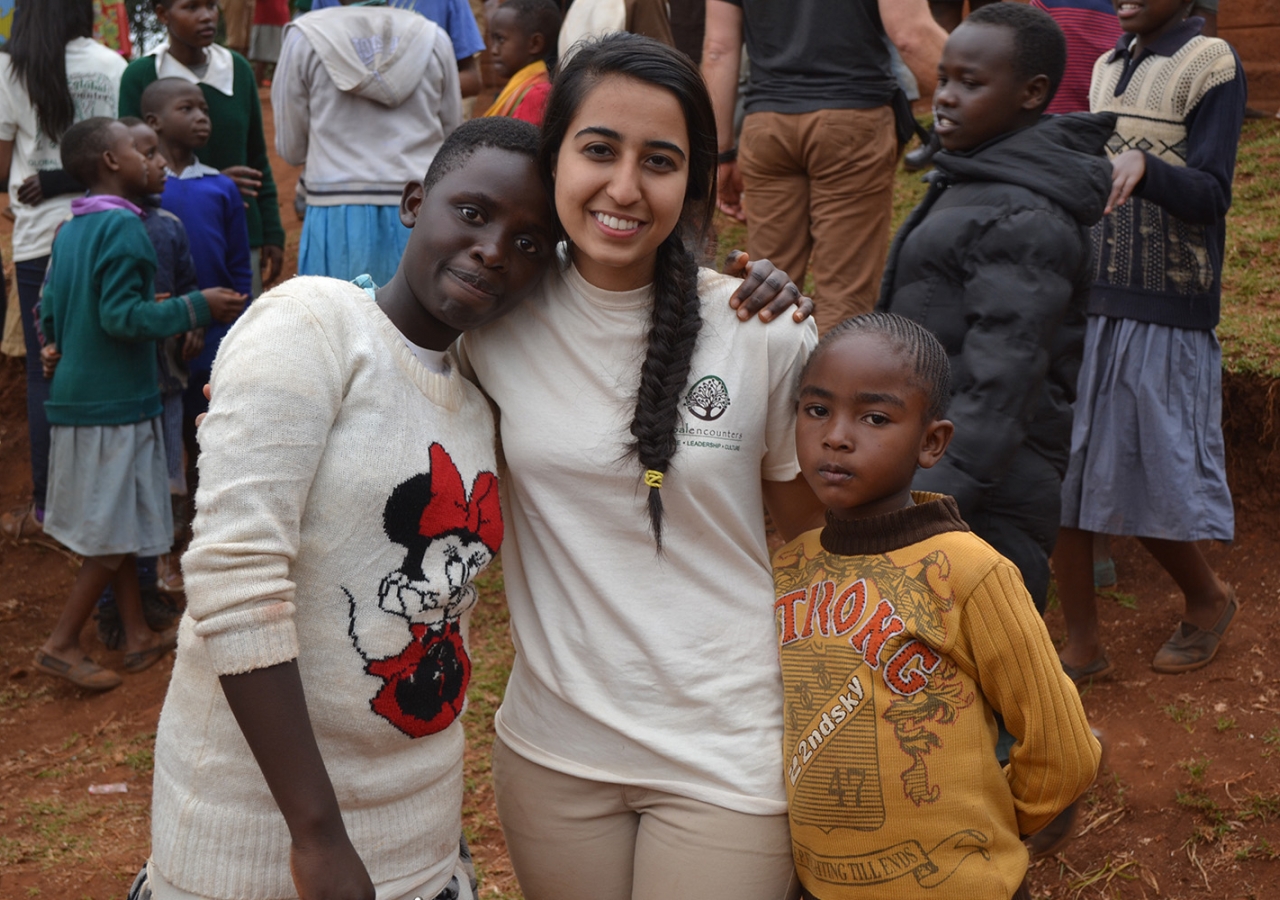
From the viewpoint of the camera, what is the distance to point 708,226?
2.24 meters

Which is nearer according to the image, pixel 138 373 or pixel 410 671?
pixel 410 671

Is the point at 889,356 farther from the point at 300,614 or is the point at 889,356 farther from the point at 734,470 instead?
the point at 300,614

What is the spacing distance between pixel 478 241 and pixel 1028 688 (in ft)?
3.61

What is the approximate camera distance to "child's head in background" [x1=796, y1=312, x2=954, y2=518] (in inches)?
78.2

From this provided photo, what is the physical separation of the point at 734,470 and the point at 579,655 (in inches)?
15.9

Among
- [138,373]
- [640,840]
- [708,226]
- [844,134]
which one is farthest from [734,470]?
[138,373]

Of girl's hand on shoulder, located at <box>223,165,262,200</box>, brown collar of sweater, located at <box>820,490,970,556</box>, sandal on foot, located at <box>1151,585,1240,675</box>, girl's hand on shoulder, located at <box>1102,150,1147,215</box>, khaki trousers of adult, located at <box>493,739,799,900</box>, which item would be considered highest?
girl's hand on shoulder, located at <box>1102,150,1147,215</box>

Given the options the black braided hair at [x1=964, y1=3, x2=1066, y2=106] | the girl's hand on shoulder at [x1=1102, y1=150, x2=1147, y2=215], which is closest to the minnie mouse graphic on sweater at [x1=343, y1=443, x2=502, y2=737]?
the black braided hair at [x1=964, y1=3, x2=1066, y2=106]

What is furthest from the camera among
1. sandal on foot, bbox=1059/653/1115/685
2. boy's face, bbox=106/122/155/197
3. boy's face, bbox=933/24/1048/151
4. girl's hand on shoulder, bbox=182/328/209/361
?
girl's hand on shoulder, bbox=182/328/209/361

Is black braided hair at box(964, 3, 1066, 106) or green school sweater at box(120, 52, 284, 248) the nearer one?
black braided hair at box(964, 3, 1066, 106)

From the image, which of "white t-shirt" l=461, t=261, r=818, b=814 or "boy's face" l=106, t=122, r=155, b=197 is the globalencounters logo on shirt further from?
"boy's face" l=106, t=122, r=155, b=197

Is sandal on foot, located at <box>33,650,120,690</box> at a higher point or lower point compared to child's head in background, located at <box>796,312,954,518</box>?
lower

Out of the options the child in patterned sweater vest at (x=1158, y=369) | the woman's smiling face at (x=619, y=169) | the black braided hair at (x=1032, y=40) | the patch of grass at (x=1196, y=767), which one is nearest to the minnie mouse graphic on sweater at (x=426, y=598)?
the woman's smiling face at (x=619, y=169)

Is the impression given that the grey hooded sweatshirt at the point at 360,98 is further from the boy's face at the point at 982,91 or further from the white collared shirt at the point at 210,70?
the boy's face at the point at 982,91
